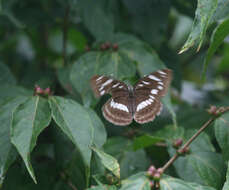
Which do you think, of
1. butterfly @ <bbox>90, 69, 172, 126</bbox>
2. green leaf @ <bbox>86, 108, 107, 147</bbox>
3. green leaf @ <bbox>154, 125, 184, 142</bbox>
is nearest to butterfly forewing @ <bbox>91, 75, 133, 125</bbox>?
butterfly @ <bbox>90, 69, 172, 126</bbox>

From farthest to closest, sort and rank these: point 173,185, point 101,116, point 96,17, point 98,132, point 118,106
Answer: point 96,17 → point 101,116 → point 118,106 → point 98,132 → point 173,185

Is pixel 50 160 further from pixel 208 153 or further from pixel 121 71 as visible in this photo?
pixel 208 153

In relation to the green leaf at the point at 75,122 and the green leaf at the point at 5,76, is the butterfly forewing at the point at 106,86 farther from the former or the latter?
the green leaf at the point at 5,76

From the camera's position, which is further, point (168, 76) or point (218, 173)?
point (168, 76)

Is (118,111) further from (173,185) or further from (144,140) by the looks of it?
(173,185)

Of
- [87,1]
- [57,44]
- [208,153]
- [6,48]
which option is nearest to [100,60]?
[87,1]

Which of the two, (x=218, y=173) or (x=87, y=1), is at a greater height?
(x=87, y=1)

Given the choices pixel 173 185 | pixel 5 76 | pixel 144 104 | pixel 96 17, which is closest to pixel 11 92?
pixel 5 76

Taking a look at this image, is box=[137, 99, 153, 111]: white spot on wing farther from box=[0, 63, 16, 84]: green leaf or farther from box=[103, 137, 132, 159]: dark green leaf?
box=[0, 63, 16, 84]: green leaf

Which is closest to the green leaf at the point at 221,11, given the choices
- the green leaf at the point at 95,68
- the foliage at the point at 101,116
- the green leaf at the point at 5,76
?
the foliage at the point at 101,116
